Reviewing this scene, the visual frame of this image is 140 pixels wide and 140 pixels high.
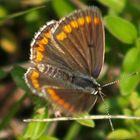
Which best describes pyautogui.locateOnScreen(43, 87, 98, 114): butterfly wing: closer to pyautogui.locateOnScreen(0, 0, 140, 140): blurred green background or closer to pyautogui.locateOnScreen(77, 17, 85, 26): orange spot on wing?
pyautogui.locateOnScreen(0, 0, 140, 140): blurred green background

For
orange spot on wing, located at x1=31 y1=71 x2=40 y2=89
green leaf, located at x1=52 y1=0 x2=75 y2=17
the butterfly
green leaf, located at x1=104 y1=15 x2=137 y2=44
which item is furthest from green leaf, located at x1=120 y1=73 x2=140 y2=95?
green leaf, located at x1=52 y1=0 x2=75 y2=17

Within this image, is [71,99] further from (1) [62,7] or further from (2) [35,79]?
(1) [62,7]

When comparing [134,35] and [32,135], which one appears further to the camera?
[134,35]

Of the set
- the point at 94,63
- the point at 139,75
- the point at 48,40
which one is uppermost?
the point at 48,40

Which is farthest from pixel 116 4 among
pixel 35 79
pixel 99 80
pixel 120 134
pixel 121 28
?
pixel 35 79

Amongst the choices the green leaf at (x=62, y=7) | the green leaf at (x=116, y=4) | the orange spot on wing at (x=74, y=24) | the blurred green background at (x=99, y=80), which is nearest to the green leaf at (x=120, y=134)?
the blurred green background at (x=99, y=80)

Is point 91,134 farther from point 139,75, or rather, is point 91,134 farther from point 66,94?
point 66,94

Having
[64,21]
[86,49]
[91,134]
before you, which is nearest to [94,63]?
[86,49]
